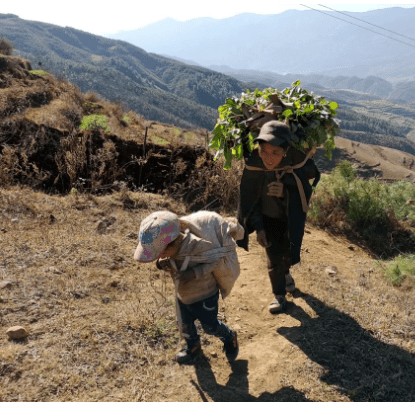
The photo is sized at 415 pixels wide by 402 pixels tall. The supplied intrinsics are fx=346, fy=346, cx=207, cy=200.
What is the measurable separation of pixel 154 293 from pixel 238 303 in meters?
0.85

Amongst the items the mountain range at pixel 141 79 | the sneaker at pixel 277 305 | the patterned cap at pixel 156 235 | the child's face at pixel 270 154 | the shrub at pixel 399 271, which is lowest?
the sneaker at pixel 277 305

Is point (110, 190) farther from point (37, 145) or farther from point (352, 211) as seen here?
point (352, 211)

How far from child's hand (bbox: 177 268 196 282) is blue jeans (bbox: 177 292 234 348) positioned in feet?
0.88

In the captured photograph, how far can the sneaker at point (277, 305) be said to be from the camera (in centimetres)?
329

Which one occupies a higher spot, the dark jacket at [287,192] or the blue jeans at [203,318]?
the dark jacket at [287,192]

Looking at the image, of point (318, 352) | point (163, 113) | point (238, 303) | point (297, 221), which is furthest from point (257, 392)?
point (163, 113)

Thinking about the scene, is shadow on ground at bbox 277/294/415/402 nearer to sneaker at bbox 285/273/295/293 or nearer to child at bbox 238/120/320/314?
sneaker at bbox 285/273/295/293

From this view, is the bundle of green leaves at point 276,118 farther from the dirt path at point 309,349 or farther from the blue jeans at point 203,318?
the dirt path at point 309,349

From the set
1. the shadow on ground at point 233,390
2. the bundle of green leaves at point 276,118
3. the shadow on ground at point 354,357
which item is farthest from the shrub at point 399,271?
the shadow on ground at point 233,390

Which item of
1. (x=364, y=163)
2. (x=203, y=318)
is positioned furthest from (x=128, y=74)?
(x=203, y=318)

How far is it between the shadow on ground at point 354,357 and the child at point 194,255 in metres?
0.91

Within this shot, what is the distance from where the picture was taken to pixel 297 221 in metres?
3.10

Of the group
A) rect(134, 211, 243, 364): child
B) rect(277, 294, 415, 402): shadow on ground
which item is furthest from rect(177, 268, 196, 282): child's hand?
rect(277, 294, 415, 402): shadow on ground

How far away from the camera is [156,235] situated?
1.97m
